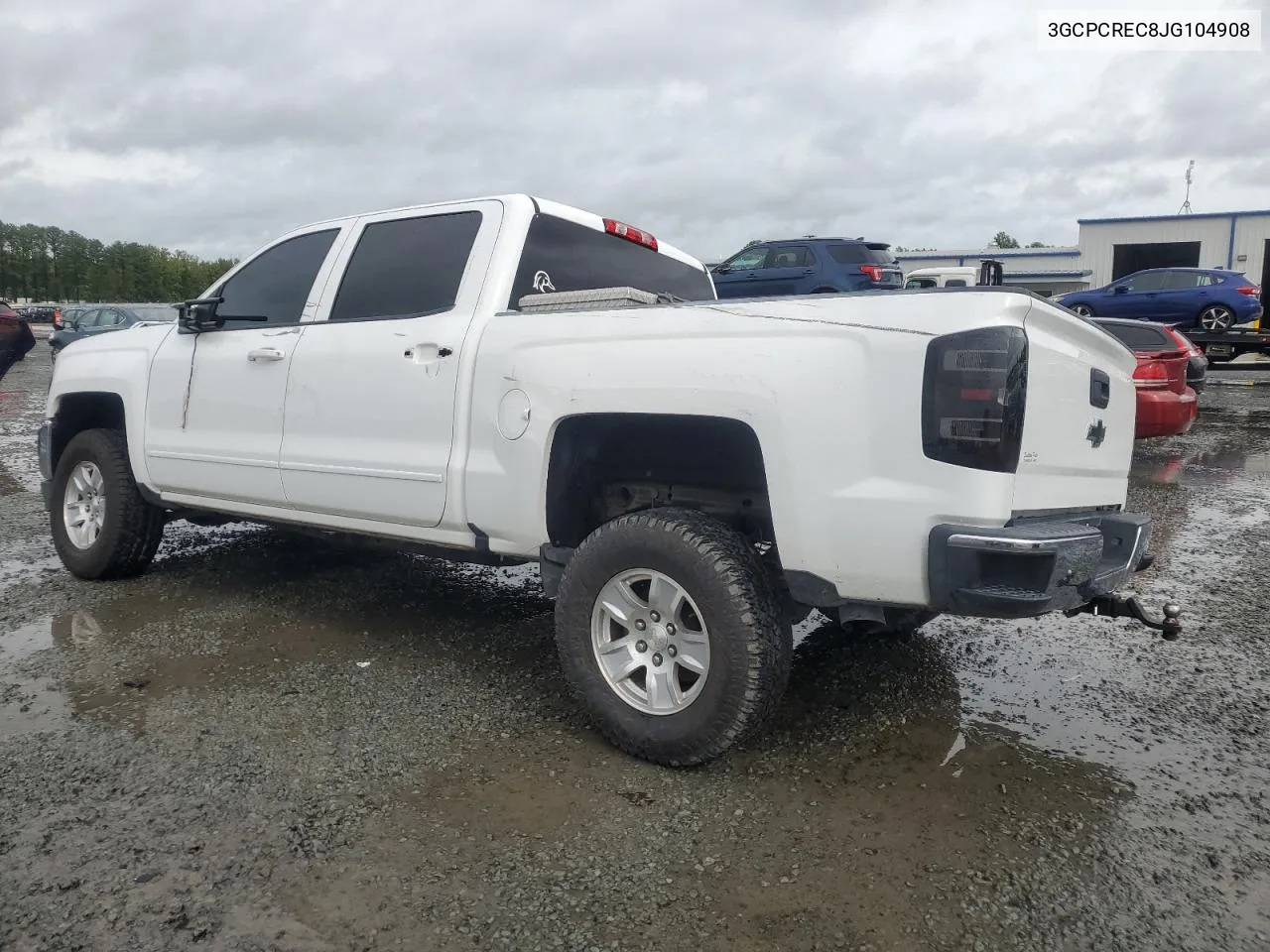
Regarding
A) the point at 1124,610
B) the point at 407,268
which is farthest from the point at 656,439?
the point at 1124,610

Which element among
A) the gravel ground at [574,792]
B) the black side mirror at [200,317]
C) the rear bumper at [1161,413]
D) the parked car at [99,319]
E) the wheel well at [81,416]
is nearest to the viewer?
the gravel ground at [574,792]

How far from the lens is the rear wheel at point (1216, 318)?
1877 cm

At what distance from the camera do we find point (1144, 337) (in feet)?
32.0

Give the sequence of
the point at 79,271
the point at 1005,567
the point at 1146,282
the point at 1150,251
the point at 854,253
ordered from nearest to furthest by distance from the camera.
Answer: the point at 1005,567 < the point at 854,253 < the point at 1146,282 < the point at 1150,251 < the point at 79,271

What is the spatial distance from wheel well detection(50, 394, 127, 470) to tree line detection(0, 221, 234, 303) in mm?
107172

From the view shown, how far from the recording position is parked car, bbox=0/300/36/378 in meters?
12.3

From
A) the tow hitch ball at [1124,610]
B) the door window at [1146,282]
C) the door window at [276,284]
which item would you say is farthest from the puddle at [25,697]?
the door window at [1146,282]

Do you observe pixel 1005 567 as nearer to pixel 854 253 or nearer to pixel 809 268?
pixel 809 268

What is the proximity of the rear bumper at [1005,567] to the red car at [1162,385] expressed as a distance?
7.17m

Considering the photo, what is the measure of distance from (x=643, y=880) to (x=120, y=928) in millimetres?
1260

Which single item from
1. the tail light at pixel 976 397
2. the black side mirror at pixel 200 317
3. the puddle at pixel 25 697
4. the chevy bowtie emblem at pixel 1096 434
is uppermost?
the black side mirror at pixel 200 317

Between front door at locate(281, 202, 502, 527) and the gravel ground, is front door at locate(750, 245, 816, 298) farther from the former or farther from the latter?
front door at locate(281, 202, 502, 527)

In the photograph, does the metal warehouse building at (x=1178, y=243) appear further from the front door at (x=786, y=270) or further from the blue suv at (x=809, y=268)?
the front door at (x=786, y=270)

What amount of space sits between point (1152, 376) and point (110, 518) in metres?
8.89
